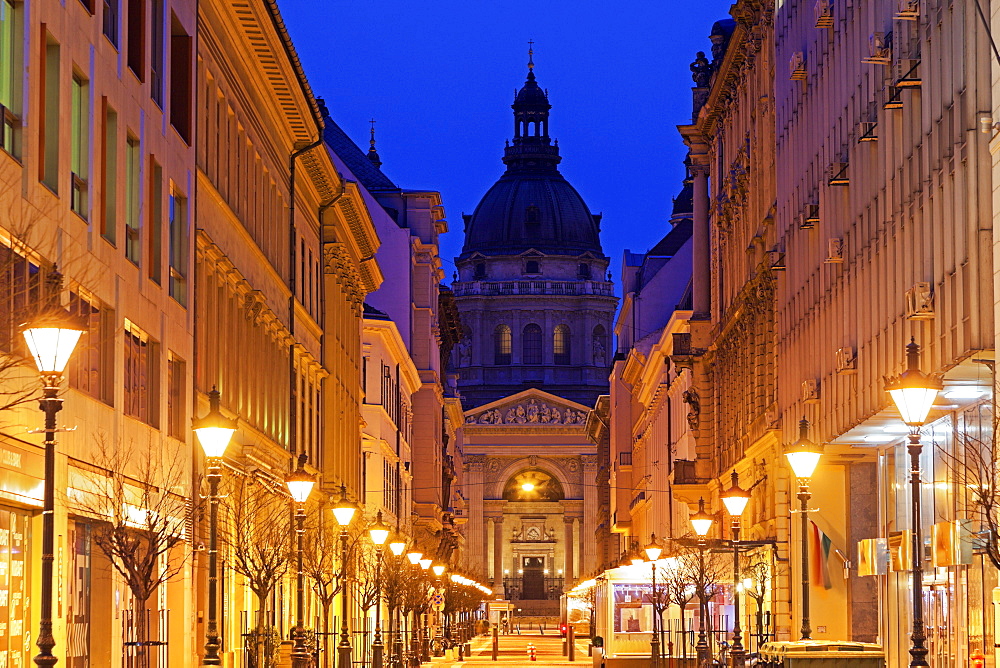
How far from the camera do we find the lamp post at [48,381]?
15.7 m

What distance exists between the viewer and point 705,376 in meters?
71.3

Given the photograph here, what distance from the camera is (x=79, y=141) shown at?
25578mm

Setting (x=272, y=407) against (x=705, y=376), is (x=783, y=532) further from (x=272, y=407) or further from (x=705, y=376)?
(x=705, y=376)

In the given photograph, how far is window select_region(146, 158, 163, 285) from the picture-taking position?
30.9 metres

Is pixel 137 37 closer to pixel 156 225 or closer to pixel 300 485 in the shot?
pixel 156 225

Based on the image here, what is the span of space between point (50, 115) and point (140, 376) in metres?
7.21

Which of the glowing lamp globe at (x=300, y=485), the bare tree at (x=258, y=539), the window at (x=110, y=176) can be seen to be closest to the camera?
the window at (x=110, y=176)

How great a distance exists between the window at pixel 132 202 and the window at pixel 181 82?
398 centimetres

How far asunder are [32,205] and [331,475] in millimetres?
39021

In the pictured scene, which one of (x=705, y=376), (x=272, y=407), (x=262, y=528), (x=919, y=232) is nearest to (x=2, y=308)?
(x=919, y=232)

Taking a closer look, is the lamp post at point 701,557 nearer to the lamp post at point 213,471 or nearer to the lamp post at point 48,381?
the lamp post at point 213,471

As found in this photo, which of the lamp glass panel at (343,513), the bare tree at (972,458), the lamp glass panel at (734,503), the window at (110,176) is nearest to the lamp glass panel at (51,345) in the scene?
the bare tree at (972,458)

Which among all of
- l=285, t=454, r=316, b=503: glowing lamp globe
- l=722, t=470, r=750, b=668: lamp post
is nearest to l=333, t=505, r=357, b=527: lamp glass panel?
l=285, t=454, r=316, b=503: glowing lamp globe

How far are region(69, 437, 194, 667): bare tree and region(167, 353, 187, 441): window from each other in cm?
46
